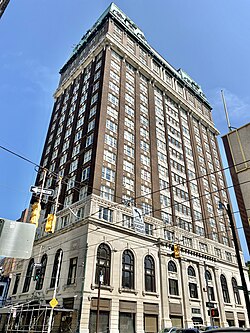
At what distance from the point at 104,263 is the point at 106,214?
21.3 feet

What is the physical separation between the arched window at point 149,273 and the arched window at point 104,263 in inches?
266

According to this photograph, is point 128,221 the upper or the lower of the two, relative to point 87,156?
lower

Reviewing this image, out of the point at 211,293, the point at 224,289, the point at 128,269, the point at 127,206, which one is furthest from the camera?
the point at 224,289

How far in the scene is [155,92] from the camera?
62.1 meters

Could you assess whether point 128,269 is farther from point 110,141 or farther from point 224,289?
point 224,289

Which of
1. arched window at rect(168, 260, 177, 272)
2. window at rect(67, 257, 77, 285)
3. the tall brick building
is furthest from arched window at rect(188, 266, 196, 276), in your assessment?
window at rect(67, 257, 77, 285)

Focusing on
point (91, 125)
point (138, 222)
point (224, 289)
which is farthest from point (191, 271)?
point (91, 125)

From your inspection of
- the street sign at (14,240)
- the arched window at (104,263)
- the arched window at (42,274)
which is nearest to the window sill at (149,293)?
the arched window at (104,263)

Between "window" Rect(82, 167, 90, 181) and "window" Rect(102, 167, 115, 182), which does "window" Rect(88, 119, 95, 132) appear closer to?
"window" Rect(82, 167, 90, 181)

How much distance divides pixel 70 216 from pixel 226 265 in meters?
32.9

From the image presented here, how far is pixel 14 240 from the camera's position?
179 inches

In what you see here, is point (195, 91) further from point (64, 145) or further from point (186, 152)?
point (64, 145)

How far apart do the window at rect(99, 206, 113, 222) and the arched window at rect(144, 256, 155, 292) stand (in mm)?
8109

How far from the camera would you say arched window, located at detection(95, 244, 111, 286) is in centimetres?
3034
